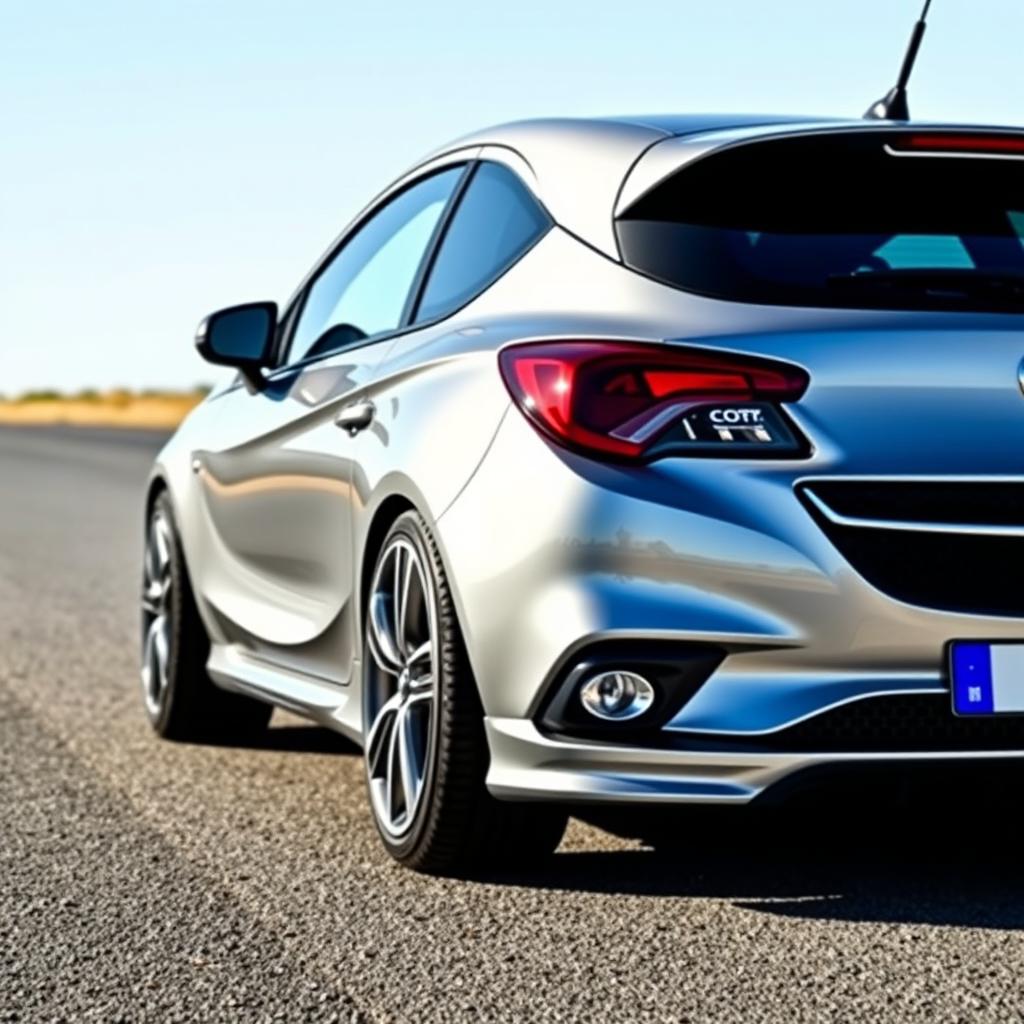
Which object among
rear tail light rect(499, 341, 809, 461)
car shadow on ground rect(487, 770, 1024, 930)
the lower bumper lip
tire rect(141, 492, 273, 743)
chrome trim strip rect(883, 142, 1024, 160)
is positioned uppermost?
chrome trim strip rect(883, 142, 1024, 160)

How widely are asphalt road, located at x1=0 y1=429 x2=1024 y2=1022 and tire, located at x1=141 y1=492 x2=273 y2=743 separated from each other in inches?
10.0

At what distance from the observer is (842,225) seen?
477 cm

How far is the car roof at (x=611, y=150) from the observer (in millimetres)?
4867

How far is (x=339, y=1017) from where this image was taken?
12.8 feet

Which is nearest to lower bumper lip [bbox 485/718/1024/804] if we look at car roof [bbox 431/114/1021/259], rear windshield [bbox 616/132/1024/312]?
rear windshield [bbox 616/132/1024/312]

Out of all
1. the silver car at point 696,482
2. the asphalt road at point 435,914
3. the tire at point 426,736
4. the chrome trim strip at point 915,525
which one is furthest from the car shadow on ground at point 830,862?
the chrome trim strip at point 915,525

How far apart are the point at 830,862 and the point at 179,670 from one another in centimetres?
250

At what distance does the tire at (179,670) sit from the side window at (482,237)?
180 centimetres

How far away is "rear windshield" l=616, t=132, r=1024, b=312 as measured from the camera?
4645mm

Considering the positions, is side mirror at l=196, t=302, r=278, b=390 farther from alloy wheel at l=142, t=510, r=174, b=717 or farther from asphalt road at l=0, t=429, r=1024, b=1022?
asphalt road at l=0, t=429, r=1024, b=1022

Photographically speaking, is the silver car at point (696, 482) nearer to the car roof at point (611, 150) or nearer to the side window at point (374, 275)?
the car roof at point (611, 150)

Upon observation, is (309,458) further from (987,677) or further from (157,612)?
(987,677)

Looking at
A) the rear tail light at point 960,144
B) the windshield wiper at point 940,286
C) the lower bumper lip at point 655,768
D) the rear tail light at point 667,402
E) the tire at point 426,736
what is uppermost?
the rear tail light at point 960,144

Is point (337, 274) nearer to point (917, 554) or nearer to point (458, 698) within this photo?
point (458, 698)
